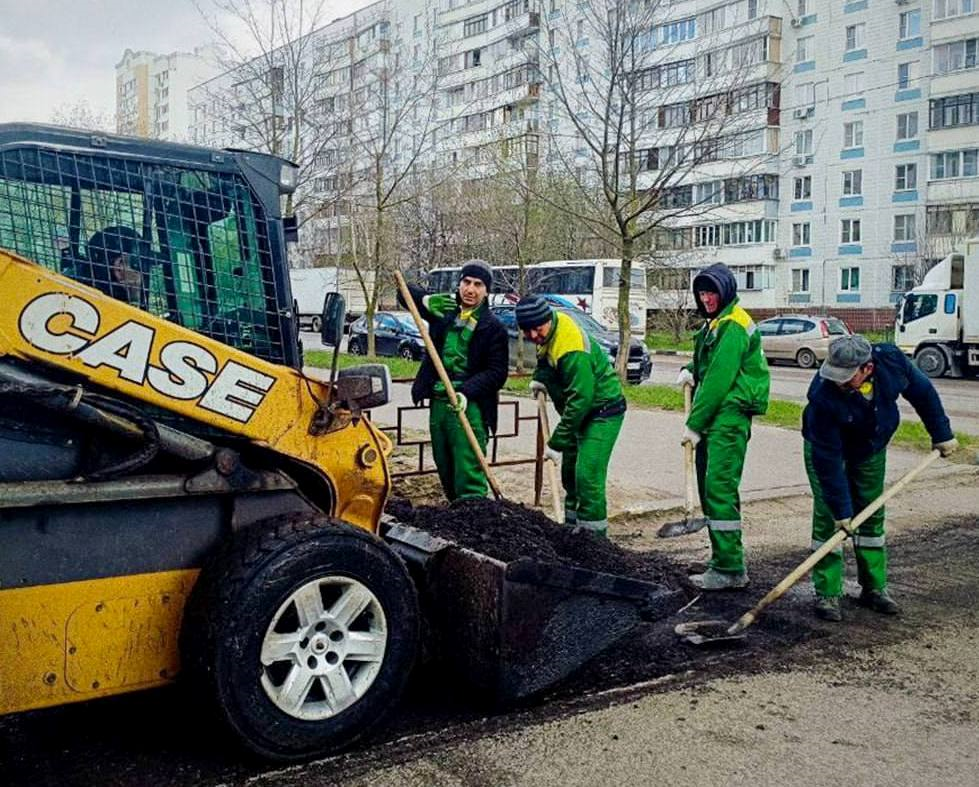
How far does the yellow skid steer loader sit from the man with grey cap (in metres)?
2.09

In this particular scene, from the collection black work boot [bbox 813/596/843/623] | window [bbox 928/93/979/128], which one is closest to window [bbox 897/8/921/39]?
window [bbox 928/93/979/128]

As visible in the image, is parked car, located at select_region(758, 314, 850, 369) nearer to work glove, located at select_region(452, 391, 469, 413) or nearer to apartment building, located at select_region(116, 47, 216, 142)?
work glove, located at select_region(452, 391, 469, 413)

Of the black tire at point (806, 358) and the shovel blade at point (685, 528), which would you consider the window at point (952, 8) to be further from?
the shovel blade at point (685, 528)

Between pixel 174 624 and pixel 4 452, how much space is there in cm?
87

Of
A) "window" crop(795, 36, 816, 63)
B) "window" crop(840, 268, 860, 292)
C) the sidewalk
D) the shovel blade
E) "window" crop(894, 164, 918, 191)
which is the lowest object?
the sidewalk

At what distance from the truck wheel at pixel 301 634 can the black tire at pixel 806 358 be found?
2821 centimetres

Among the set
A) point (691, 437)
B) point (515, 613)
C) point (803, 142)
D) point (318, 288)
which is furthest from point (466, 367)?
point (803, 142)

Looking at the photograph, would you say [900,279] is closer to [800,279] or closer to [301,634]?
[800,279]

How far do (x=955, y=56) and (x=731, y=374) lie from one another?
43.3 meters

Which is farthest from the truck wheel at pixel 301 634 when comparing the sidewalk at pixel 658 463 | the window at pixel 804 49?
the window at pixel 804 49

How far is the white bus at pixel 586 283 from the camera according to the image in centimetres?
3172

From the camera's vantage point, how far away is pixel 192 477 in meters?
3.86

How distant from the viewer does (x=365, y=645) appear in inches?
161

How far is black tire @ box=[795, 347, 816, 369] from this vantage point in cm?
3072
